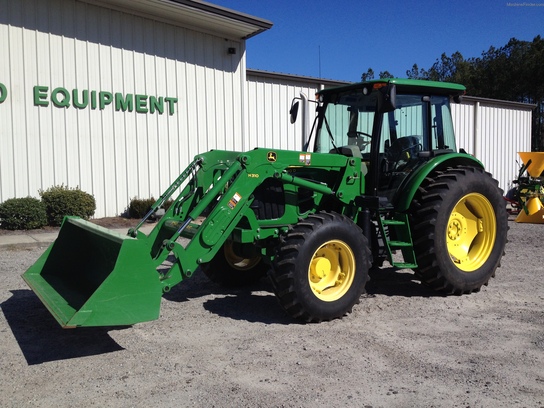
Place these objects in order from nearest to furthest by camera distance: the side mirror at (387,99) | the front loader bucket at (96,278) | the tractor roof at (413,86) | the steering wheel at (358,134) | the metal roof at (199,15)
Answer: the front loader bucket at (96,278) < the side mirror at (387,99) < the tractor roof at (413,86) < the steering wheel at (358,134) < the metal roof at (199,15)

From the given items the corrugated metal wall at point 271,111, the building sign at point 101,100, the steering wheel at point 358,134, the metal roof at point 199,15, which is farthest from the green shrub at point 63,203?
the steering wheel at point 358,134

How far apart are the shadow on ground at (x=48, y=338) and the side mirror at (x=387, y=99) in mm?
3269

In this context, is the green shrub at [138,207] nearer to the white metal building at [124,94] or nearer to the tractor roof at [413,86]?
the white metal building at [124,94]

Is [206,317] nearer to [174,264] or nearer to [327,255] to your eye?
[174,264]

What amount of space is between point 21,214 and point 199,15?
5714 millimetres

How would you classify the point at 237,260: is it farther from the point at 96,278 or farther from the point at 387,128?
the point at 387,128

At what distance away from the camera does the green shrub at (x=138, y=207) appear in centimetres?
1232

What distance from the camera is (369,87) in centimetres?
602

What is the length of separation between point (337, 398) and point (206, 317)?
212 centimetres

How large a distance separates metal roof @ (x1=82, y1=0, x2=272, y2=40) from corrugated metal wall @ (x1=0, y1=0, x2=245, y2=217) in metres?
0.18

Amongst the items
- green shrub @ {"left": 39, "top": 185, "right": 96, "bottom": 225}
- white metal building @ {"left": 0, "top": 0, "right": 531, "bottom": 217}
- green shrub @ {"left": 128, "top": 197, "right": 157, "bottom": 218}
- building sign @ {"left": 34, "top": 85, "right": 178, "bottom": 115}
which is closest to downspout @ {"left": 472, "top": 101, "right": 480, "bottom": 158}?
white metal building @ {"left": 0, "top": 0, "right": 531, "bottom": 217}

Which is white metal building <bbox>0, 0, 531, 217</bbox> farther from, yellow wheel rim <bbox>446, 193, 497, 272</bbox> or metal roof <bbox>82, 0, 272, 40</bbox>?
yellow wheel rim <bbox>446, 193, 497, 272</bbox>

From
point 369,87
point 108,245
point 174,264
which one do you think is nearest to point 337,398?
point 174,264

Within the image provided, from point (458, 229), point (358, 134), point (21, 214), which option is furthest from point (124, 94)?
point (458, 229)
